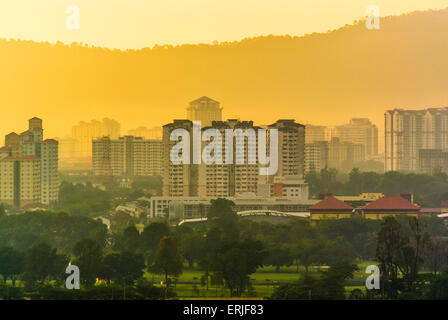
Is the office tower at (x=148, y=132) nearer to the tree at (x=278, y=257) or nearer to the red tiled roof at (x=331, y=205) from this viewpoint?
the red tiled roof at (x=331, y=205)

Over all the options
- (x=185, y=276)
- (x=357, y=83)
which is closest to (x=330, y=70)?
(x=357, y=83)

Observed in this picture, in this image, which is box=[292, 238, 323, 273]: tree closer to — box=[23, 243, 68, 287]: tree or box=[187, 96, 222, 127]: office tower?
box=[23, 243, 68, 287]: tree

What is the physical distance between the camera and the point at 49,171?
14.6m

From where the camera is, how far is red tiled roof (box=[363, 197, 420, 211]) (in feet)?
42.1

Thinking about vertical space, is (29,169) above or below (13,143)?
below

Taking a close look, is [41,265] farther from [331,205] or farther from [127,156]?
[127,156]

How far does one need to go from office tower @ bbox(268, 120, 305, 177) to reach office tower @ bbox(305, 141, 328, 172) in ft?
0.69

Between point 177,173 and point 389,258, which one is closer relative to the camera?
point 389,258

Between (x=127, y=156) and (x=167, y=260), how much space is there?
290 inches

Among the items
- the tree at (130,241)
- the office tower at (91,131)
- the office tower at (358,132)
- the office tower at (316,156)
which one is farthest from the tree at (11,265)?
the office tower at (358,132)

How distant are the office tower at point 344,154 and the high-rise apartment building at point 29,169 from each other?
4334mm

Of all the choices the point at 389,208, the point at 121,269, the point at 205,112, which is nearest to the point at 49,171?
the point at 205,112

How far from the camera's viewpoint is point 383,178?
15641 millimetres
